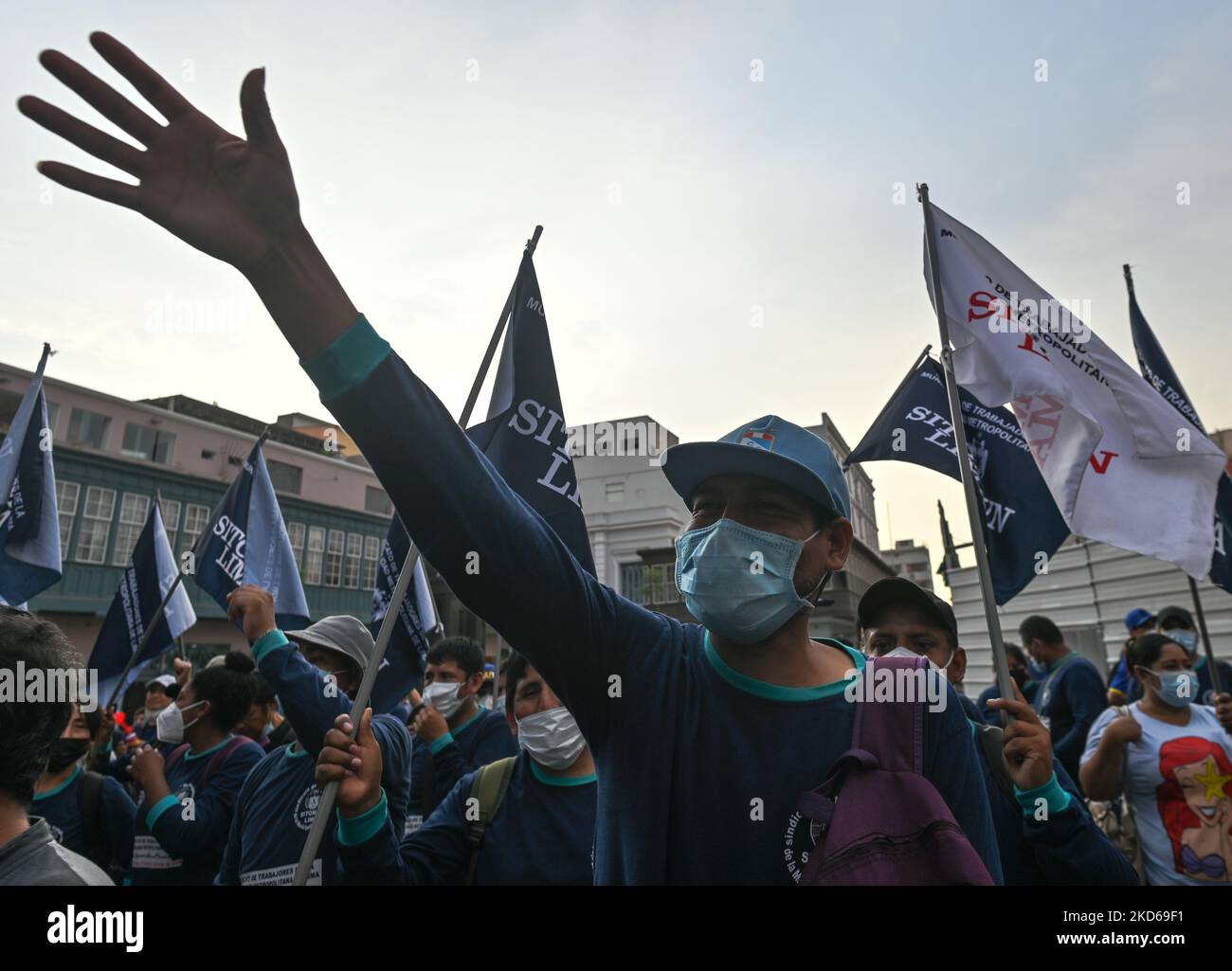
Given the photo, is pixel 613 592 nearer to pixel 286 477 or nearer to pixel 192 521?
pixel 192 521

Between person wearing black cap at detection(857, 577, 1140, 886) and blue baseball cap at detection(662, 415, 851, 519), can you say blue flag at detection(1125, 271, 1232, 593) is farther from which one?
blue baseball cap at detection(662, 415, 851, 519)

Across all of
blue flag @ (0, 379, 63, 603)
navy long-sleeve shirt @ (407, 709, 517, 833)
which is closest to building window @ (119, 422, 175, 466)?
blue flag @ (0, 379, 63, 603)

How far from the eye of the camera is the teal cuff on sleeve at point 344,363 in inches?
51.3

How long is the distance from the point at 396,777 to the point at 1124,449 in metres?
3.76

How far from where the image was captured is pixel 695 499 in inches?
80.4

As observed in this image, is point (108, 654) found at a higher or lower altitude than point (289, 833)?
higher

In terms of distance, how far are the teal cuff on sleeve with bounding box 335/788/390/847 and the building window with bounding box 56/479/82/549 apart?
2945 cm

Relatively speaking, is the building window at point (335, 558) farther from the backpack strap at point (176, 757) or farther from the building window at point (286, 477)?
the backpack strap at point (176, 757)

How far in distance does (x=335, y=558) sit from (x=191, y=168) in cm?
3650

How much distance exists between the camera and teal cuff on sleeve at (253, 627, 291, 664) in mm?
3395

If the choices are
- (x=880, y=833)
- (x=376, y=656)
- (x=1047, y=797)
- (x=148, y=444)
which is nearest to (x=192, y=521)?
(x=148, y=444)

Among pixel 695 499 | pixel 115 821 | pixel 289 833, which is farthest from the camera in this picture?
pixel 115 821
